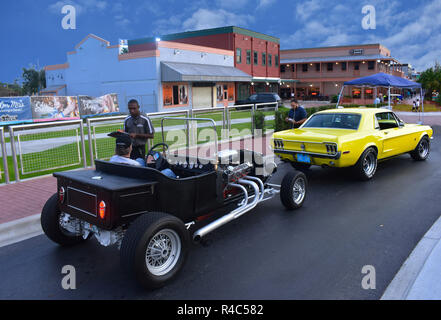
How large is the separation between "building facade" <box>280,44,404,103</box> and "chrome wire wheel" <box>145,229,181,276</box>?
56.0 m

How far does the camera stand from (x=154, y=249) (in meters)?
3.90

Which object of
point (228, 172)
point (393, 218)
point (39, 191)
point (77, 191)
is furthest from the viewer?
point (39, 191)

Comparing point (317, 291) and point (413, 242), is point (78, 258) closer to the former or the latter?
point (317, 291)

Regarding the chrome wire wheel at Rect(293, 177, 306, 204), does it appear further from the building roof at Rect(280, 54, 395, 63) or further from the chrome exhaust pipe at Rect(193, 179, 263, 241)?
the building roof at Rect(280, 54, 395, 63)

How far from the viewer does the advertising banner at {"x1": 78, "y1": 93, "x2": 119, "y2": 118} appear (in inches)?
1101

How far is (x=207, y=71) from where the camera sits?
36156mm

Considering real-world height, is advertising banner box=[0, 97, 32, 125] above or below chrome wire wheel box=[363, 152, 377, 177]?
above

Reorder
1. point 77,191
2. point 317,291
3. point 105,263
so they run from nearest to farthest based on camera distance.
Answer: point 317,291
point 77,191
point 105,263

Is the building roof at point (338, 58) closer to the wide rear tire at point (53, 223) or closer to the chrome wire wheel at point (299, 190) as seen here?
the chrome wire wheel at point (299, 190)

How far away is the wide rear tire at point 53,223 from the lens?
4.71 m

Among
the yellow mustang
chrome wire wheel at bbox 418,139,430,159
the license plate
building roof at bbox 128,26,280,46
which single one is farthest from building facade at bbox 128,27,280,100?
the license plate

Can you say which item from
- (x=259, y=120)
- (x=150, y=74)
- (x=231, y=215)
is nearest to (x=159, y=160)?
(x=231, y=215)
